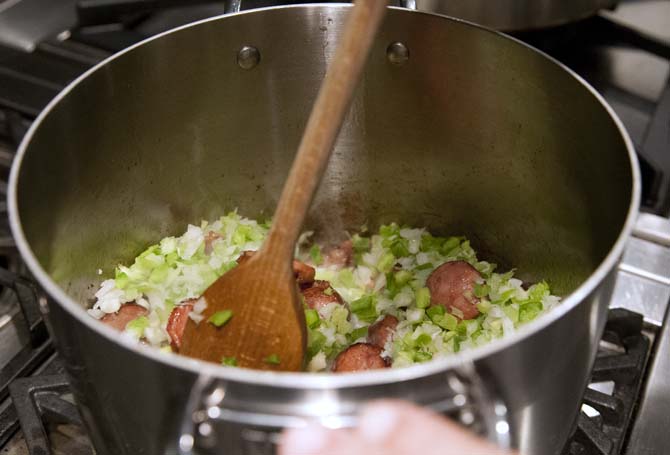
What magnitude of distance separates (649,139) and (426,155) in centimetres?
41

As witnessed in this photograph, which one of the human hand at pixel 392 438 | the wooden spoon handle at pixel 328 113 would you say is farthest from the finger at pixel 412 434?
the wooden spoon handle at pixel 328 113

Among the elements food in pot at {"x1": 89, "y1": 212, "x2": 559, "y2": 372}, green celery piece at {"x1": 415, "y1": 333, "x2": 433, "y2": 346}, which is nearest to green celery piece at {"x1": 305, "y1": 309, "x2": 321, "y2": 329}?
food in pot at {"x1": 89, "y1": 212, "x2": 559, "y2": 372}

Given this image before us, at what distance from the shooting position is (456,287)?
3.29ft

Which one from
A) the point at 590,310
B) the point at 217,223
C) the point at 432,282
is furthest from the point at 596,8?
the point at 590,310

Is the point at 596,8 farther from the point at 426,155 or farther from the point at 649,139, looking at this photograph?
the point at 426,155

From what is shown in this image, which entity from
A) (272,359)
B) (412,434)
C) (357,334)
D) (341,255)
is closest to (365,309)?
(357,334)

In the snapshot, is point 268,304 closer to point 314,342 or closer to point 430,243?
point 314,342

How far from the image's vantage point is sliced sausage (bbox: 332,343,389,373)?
0.90 m

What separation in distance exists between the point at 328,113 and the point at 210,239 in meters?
0.47

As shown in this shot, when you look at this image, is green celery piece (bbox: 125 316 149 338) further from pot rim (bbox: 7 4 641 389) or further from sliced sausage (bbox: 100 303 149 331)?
pot rim (bbox: 7 4 641 389)

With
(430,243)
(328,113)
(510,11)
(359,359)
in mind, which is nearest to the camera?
(328,113)

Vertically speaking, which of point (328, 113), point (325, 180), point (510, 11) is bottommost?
point (325, 180)

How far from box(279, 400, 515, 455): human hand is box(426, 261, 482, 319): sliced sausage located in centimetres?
49

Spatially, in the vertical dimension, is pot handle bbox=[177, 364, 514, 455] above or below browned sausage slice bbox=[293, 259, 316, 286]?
above
